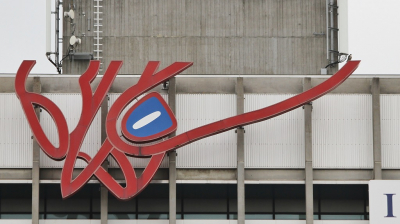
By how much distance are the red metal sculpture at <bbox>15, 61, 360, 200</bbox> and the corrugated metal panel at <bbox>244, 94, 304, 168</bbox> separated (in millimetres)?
2010

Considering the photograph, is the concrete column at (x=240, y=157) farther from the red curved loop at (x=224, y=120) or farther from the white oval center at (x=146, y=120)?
the white oval center at (x=146, y=120)

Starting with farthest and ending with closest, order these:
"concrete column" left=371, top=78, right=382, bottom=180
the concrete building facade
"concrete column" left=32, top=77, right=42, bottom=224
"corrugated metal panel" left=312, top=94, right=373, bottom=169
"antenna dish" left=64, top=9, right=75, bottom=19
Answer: "antenna dish" left=64, top=9, right=75, bottom=19, "corrugated metal panel" left=312, top=94, right=373, bottom=169, the concrete building facade, "concrete column" left=371, top=78, right=382, bottom=180, "concrete column" left=32, top=77, right=42, bottom=224

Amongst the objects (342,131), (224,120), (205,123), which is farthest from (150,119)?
(342,131)

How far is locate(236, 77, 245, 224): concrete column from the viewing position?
1500 inches

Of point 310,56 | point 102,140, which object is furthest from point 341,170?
point 102,140

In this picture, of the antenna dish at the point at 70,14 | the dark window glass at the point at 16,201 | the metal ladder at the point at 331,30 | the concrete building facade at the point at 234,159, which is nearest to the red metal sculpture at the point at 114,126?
the concrete building facade at the point at 234,159

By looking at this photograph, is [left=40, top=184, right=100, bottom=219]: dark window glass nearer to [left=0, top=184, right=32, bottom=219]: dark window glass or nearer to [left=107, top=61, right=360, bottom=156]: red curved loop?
[left=0, top=184, right=32, bottom=219]: dark window glass

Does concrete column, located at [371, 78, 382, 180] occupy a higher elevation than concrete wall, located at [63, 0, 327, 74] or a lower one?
lower

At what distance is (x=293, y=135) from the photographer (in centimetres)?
3906

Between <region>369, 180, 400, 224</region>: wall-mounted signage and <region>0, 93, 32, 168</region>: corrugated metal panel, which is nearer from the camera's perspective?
<region>369, 180, 400, 224</region>: wall-mounted signage

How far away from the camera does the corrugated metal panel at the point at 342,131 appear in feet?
128

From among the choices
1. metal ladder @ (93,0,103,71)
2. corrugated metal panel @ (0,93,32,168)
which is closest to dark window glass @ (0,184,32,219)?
corrugated metal panel @ (0,93,32,168)

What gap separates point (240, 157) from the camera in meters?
38.3

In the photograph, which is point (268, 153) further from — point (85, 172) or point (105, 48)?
point (105, 48)
